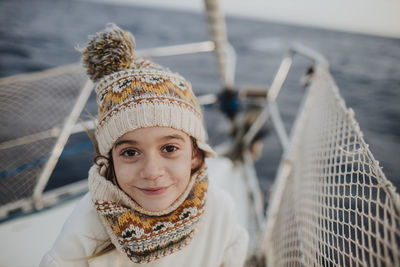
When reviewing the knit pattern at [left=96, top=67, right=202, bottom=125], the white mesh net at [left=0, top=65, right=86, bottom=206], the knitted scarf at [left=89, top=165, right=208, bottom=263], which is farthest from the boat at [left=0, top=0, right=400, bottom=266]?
the knitted scarf at [left=89, top=165, right=208, bottom=263]

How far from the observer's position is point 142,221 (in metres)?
0.99

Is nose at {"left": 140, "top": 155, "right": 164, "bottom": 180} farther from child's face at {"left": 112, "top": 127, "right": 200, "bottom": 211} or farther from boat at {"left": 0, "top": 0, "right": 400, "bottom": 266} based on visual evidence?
boat at {"left": 0, "top": 0, "right": 400, "bottom": 266}

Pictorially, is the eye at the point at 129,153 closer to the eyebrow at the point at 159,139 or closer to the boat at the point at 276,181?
the eyebrow at the point at 159,139

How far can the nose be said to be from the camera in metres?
0.94

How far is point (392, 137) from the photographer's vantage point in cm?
528

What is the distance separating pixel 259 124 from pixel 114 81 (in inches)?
119

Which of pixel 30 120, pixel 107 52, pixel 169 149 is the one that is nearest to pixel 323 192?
pixel 169 149

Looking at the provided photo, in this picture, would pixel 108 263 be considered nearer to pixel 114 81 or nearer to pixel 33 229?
pixel 114 81

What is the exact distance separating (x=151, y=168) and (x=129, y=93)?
1.02 ft

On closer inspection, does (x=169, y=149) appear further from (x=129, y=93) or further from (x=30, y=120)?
(x=30, y=120)

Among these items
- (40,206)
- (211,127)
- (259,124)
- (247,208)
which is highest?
(40,206)

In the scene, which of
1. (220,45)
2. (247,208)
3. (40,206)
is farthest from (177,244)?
(220,45)

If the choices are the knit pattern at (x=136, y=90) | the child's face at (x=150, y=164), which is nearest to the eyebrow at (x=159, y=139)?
the child's face at (x=150, y=164)

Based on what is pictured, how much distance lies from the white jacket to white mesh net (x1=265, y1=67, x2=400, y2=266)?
1.20 feet
